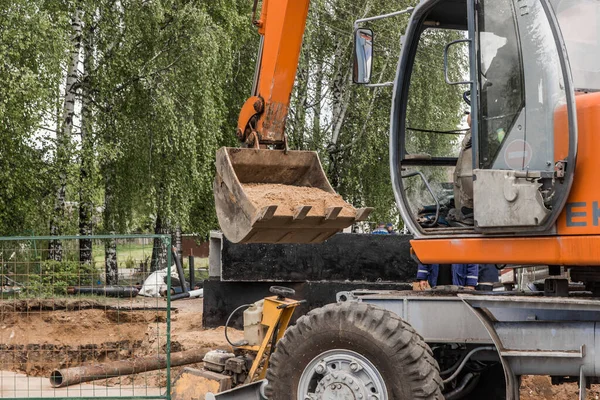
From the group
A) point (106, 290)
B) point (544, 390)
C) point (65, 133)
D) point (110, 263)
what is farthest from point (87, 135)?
point (544, 390)

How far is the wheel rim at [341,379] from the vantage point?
5164 millimetres

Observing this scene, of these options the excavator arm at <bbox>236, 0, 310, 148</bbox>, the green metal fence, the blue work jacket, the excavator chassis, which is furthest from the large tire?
the blue work jacket

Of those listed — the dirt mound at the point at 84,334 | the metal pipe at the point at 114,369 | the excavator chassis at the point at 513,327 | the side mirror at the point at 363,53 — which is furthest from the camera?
the dirt mound at the point at 84,334

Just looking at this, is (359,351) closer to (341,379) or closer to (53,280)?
(341,379)

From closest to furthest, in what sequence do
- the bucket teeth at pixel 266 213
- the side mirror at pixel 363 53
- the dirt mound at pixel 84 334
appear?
the side mirror at pixel 363 53 < the bucket teeth at pixel 266 213 < the dirt mound at pixel 84 334

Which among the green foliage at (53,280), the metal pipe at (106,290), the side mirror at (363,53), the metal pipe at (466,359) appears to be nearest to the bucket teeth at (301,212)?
the side mirror at (363,53)

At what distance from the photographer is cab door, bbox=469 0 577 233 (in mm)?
4953

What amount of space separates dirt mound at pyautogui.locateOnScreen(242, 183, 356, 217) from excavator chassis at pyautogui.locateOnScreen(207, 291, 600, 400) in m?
1.10

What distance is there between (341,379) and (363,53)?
2.18m

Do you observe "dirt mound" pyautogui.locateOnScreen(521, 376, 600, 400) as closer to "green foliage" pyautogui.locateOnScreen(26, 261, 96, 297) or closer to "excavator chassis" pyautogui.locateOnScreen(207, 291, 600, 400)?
"excavator chassis" pyautogui.locateOnScreen(207, 291, 600, 400)

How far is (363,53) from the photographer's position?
19.1 feet

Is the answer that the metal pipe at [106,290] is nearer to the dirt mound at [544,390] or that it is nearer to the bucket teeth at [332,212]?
the dirt mound at [544,390]

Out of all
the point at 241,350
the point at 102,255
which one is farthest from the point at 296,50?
the point at 102,255

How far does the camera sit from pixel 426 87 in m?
6.74
